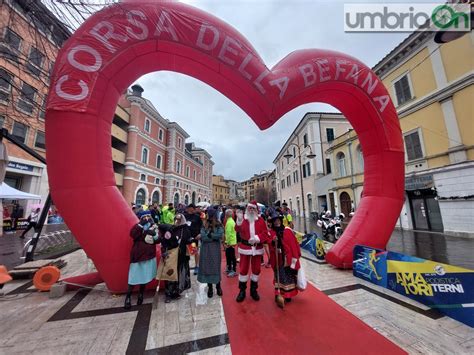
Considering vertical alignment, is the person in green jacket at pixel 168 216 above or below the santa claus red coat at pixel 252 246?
above

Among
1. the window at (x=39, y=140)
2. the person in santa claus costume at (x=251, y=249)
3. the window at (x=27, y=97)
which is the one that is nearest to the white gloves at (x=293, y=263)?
the person in santa claus costume at (x=251, y=249)

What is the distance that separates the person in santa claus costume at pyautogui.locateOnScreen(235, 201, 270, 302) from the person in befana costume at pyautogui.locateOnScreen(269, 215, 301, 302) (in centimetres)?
23

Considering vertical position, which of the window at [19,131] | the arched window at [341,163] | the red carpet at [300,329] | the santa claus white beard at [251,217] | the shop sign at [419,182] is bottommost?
the red carpet at [300,329]

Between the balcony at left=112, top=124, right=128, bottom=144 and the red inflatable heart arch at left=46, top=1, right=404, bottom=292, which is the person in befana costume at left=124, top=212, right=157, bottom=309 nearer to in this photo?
the red inflatable heart arch at left=46, top=1, right=404, bottom=292

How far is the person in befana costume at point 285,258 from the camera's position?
355 cm

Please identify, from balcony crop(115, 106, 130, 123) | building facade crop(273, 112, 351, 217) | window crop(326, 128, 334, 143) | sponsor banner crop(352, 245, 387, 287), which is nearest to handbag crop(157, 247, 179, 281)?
sponsor banner crop(352, 245, 387, 287)

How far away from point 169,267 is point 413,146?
14.8m

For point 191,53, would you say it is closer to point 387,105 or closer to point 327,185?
point 387,105

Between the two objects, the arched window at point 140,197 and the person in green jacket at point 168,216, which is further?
the arched window at point 140,197

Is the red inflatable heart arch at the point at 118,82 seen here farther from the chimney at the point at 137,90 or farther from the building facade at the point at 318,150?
the chimney at the point at 137,90

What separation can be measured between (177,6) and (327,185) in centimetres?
2095

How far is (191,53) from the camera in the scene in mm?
3797

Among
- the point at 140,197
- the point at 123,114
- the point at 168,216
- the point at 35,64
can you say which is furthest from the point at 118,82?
the point at 140,197

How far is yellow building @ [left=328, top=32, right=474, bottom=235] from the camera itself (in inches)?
361
